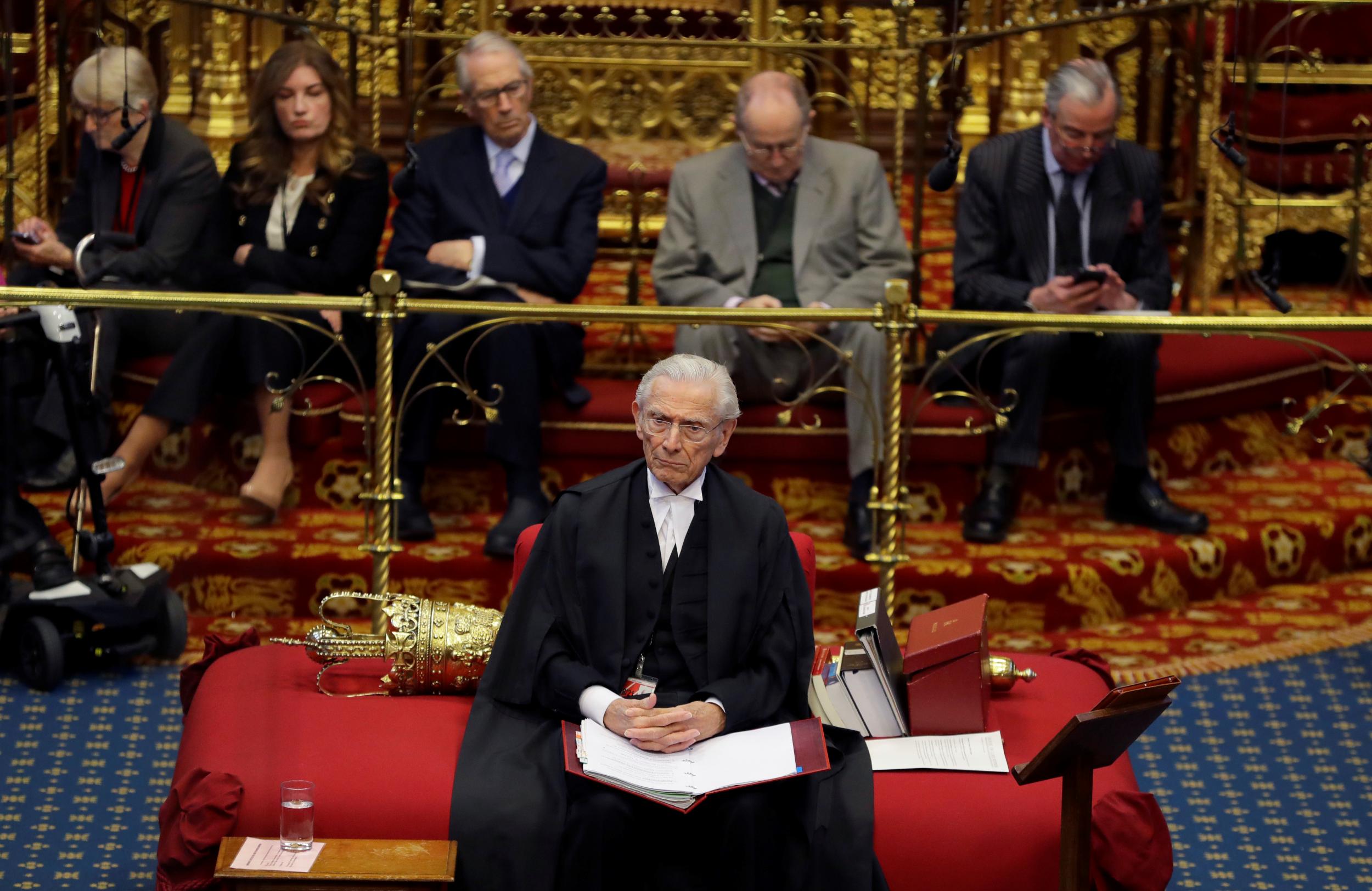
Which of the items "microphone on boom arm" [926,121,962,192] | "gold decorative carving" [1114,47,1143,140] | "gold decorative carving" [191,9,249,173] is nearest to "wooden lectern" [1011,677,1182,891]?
"microphone on boom arm" [926,121,962,192]

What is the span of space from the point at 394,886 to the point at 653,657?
0.76 metres

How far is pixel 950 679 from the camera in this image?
441 cm

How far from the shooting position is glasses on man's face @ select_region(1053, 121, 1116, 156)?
6.58 metres

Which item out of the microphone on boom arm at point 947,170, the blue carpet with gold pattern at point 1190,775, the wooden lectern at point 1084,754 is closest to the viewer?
the wooden lectern at point 1084,754

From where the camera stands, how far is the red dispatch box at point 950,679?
4.39 meters

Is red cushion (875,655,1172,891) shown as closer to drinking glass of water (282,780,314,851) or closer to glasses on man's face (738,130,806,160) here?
drinking glass of water (282,780,314,851)

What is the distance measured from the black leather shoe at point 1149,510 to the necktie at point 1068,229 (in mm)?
756

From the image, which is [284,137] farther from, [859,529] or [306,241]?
[859,529]

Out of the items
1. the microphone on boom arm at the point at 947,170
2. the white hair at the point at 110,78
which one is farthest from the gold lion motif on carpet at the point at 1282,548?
the white hair at the point at 110,78

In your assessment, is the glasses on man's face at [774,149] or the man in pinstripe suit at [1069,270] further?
the glasses on man's face at [774,149]

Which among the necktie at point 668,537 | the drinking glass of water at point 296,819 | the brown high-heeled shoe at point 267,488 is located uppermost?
the necktie at point 668,537

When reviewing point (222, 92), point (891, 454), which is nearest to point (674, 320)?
point (891, 454)

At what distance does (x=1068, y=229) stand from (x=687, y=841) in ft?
10.8

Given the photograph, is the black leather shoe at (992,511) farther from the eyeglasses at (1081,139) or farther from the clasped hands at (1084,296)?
the eyeglasses at (1081,139)
